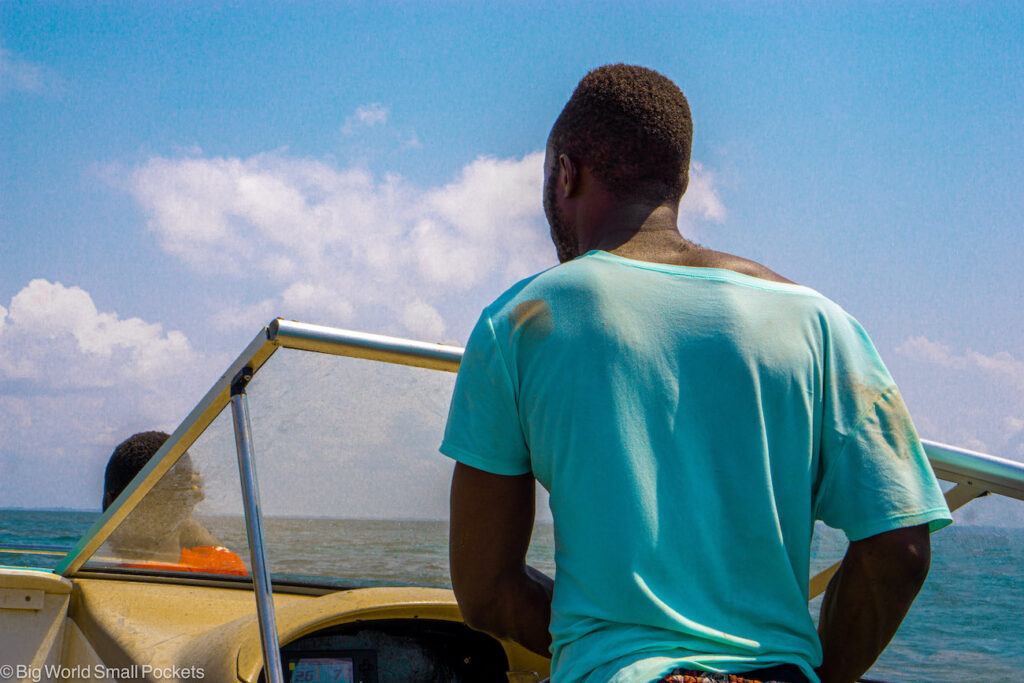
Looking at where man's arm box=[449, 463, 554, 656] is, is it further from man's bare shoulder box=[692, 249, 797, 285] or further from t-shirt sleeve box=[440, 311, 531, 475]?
man's bare shoulder box=[692, 249, 797, 285]

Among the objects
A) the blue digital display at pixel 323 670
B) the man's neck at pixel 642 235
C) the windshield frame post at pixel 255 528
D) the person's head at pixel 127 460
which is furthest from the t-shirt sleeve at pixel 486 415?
the person's head at pixel 127 460

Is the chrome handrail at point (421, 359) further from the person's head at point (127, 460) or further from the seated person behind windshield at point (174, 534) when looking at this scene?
the person's head at point (127, 460)

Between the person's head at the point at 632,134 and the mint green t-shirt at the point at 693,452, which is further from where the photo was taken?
the person's head at the point at 632,134

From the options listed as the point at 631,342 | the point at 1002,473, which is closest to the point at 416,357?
the point at 631,342

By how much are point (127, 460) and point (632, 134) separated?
3.23 metres

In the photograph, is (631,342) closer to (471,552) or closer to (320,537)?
(471,552)

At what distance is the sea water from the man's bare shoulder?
1.94ft

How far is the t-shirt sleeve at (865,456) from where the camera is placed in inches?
38.5

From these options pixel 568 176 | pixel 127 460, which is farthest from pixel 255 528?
pixel 127 460

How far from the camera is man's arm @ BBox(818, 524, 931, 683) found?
0.99 metres

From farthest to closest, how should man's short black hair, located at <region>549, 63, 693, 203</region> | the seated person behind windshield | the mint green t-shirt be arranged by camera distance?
the seated person behind windshield → man's short black hair, located at <region>549, 63, 693, 203</region> → the mint green t-shirt

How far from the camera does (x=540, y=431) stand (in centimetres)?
100

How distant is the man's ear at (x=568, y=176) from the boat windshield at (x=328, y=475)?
0.56m

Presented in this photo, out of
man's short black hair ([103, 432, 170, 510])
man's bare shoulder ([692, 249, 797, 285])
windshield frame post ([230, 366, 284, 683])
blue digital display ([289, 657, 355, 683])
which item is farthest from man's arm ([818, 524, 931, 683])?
man's short black hair ([103, 432, 170, 510])
